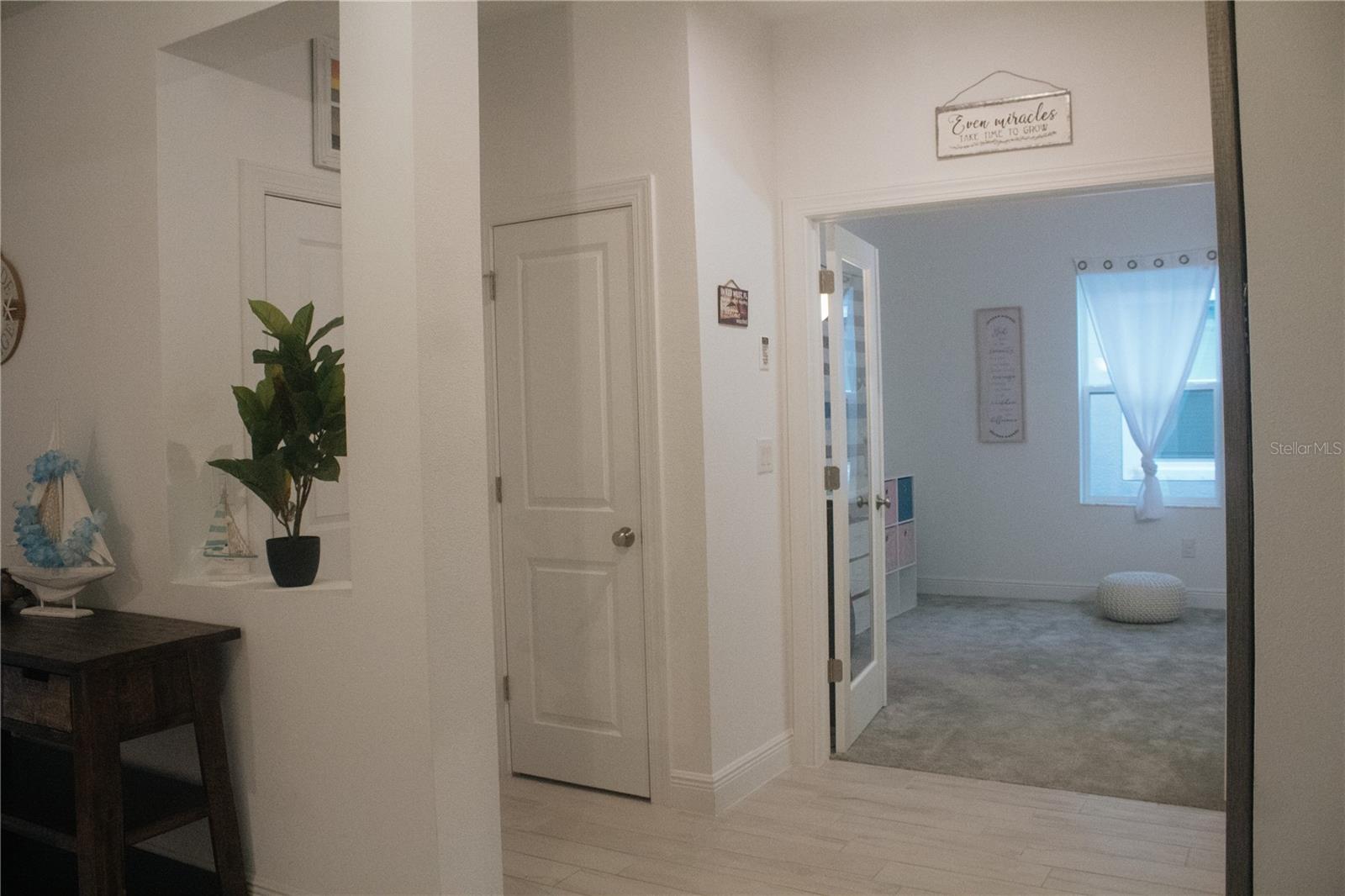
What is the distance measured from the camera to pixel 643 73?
11.1 ft

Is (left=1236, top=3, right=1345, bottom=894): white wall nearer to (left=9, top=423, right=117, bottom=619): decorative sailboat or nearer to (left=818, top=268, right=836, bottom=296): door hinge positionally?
(left=818, top=268, right=836, bottom=296): door hinge

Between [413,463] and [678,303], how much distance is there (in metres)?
1.34

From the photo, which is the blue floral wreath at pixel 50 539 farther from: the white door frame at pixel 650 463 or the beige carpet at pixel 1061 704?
the beige carpet at pixel 1061 704

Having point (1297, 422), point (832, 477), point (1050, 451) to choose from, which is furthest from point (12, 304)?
point (1050, 451)

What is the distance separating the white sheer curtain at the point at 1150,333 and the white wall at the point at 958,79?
3627 millimetres

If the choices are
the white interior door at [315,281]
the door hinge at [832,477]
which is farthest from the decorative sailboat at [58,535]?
the door hinge at [832,477]

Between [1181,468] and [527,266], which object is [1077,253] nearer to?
[1181,468]

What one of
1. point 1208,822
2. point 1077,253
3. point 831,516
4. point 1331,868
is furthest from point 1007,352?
point 1331,868

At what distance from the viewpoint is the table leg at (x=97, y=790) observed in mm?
2289

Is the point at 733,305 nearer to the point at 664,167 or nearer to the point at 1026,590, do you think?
→ the point at 664,167

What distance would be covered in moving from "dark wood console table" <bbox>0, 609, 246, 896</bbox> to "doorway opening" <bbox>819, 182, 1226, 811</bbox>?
2963 mm

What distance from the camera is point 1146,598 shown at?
20.2 feet

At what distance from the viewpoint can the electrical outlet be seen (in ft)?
12.1

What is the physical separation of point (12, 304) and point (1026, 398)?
5.98 metres
